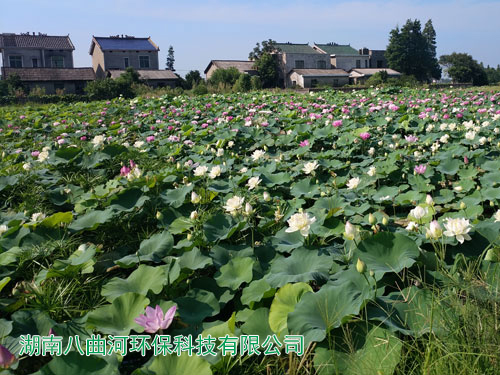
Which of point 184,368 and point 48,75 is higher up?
point 48,75

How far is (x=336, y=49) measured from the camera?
42.3m

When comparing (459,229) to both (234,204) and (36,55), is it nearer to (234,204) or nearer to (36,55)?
(234,204)

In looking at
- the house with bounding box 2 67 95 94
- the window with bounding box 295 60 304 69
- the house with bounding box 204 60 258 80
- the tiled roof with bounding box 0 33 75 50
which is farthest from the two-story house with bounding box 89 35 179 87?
the window with bounding box 295 60 304 69

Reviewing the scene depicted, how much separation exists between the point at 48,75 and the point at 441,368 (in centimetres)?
3139

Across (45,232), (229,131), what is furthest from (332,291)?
(229,131)

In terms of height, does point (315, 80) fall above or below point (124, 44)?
below

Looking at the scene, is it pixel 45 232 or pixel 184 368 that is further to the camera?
pixel 45 232

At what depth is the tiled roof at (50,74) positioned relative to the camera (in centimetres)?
2669

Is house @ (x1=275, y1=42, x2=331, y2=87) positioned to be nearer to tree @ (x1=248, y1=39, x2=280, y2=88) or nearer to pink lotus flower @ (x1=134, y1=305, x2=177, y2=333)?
tree @ (x1=248, y1=39, x2=280, y2=88)

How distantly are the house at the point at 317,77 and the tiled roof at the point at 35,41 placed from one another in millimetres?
19228

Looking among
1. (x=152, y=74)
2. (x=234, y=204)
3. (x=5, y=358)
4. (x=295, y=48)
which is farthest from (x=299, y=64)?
(x=5, y=358)

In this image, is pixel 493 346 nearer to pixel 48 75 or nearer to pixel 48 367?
pixel 48 367

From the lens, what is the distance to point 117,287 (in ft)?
5.25

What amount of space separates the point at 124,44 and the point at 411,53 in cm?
3062
